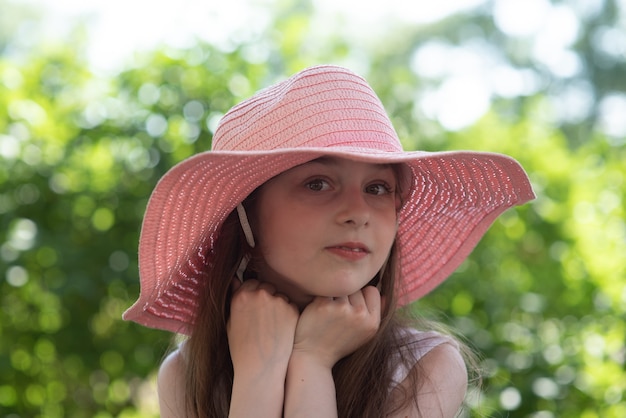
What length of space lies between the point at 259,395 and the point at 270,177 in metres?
0.41

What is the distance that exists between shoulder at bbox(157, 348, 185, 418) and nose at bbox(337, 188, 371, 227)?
0.57 meters

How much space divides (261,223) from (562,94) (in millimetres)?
11956

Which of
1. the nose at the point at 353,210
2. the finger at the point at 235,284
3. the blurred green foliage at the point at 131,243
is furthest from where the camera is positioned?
the blurred green foliage at the point at 131,243

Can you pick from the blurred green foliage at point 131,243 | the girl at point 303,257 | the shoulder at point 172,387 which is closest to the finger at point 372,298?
the girl at point 303,257

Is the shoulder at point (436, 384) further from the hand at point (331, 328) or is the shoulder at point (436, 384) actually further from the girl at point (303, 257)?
the hand at point (331, 328)

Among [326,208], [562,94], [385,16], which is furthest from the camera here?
[385,16]

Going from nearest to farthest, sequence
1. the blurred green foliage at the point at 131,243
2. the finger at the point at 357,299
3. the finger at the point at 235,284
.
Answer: the finger at the point at 357,299, the finger at the point at 235,284, the blurred green foliage at the point at 131,243

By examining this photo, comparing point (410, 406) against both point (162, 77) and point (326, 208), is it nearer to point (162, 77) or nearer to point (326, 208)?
point (326, 208)

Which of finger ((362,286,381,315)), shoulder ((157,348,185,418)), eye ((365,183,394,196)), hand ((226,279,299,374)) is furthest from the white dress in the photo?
shoulder ((157,348,185,418))

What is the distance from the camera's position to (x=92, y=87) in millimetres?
3158

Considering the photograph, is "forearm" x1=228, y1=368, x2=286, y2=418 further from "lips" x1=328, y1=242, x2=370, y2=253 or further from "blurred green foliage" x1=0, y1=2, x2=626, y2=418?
"blurred green foliage" x1=0, y1=2, x2=626, y2=418

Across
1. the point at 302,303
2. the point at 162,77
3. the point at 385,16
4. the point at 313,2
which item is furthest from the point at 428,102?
the point at 385,16

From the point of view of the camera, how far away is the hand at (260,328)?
1677mm

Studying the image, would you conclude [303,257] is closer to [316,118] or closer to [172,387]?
[316,118]
